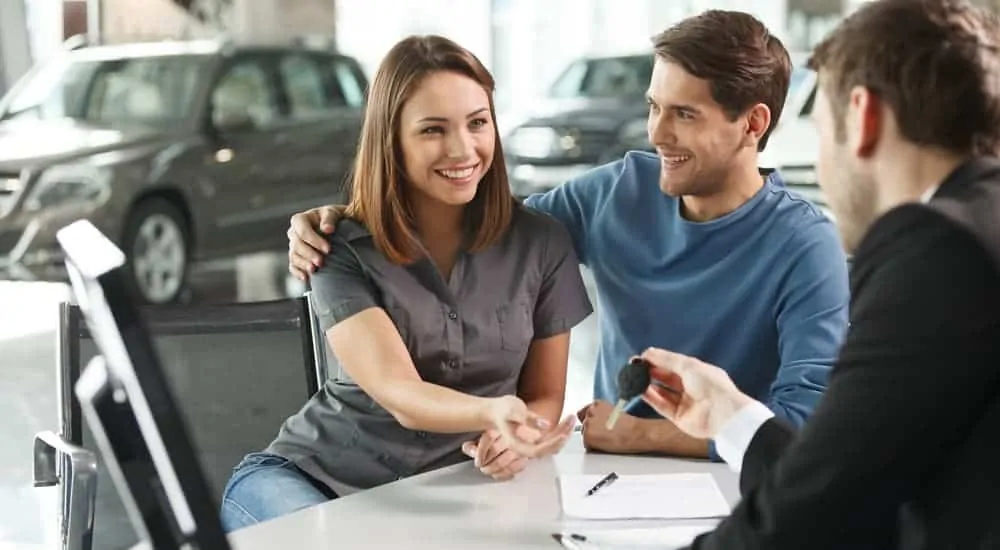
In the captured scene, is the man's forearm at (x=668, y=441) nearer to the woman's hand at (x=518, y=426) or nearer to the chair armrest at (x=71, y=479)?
the woman's hand at (x=518, y=426)

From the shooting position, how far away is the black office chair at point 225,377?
77.4 inches

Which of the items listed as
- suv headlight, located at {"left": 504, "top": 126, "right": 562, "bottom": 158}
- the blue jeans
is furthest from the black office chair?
suv headlight, located at {"left": 504, "top": 126, "right": 562, "bottom": 158}

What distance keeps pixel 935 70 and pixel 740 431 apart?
0.50 m

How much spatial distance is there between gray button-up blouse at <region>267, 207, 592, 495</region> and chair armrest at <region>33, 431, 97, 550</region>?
27 cm

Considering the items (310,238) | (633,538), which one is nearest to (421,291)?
(310,238)

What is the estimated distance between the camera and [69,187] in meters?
4.59

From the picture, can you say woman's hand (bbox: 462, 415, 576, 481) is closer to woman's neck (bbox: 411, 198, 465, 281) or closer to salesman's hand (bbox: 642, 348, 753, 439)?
salesman's hand (bbox: 642, 348, 753, 439)

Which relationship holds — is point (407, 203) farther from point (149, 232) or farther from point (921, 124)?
point (149, 232)

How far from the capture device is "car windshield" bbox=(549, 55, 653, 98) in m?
5.52

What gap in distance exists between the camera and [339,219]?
1.89 m

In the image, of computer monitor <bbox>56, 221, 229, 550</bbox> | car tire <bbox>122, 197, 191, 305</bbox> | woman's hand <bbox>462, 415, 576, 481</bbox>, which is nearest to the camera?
computer monitor <bbox>56, 221, 229, 550</bbox>

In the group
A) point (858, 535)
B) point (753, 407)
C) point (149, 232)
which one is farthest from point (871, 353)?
point (149, 232)

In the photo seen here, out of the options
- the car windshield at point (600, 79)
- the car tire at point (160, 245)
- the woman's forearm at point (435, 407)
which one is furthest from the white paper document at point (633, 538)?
the car windshield at point (600, 79)

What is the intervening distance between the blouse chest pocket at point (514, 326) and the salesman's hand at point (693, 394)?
37 cm
